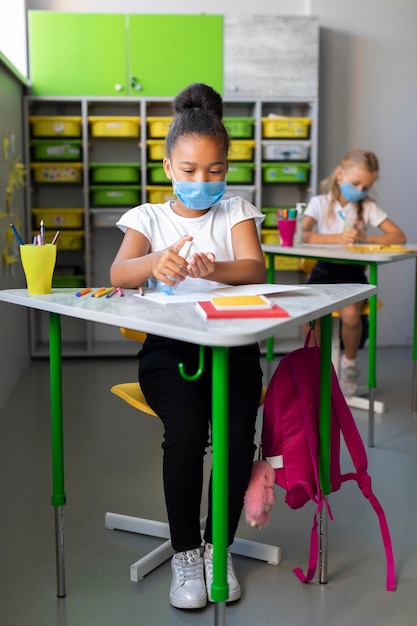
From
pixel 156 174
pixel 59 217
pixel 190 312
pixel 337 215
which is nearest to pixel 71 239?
pixel 59 217

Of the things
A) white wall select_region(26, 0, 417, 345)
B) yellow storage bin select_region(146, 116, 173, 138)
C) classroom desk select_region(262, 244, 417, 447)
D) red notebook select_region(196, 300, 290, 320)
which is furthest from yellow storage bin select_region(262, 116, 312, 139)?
red notebook select_region(196, 300, 290, 320)

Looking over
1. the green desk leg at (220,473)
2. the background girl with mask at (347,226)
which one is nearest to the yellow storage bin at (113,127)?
the background girl with mask at (347,226)

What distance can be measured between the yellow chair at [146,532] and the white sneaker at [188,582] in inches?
6.1

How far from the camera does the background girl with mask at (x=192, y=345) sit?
1.62 meters

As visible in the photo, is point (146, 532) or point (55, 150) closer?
point (146, 532)

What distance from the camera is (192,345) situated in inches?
69.1

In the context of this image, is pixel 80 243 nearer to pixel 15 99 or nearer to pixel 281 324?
pixel 15 99

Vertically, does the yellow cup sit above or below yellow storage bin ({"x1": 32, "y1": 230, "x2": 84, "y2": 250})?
above

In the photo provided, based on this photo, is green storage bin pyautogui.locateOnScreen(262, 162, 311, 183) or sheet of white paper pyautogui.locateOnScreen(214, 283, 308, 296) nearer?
sheet of white paper pyautogui.locateOnScreen(214, 283, 308, 296)

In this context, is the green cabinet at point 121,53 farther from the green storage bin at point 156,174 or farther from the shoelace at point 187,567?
the shoelace at point 187,567

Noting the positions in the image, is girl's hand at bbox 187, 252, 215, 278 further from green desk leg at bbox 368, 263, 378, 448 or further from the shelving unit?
the shelving unit

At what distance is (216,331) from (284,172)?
3.31 m

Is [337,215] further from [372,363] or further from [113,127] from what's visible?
[113,127]

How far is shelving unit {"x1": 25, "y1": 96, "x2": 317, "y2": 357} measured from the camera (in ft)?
14.1
